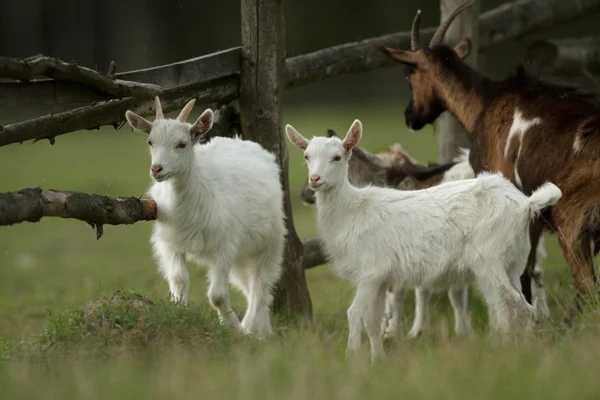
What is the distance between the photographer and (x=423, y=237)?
653 cm

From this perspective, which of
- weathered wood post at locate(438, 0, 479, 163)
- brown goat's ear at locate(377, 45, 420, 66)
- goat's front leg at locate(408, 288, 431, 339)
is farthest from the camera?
weathered wood post at locate(438, 0, 479, 163)

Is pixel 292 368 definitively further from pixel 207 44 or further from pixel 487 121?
pixel 207 44

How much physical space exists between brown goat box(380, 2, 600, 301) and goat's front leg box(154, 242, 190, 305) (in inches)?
91.9

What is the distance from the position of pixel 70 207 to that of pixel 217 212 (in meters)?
1.21

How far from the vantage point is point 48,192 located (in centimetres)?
541

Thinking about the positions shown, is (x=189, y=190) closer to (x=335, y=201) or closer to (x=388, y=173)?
(x=335, y=201)

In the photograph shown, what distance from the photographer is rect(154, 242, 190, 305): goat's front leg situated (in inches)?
256

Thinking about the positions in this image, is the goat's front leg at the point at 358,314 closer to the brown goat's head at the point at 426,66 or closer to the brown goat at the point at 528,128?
the brown goat at the point at 528,128

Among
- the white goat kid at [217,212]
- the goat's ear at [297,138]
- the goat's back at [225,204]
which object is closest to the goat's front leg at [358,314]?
the white goat kid at [217,212]

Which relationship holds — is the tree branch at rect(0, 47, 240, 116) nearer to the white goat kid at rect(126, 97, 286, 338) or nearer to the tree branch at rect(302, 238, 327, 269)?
the white goat kid at rect(126, 97, 286, 338)

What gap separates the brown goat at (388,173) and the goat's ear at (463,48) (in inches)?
36.8

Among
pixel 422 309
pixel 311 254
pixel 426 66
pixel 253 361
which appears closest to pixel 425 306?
pixel 422 309

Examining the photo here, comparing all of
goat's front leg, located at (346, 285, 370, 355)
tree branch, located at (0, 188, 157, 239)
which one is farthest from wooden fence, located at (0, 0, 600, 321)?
goat's front leg, located at (346, 285, 370, 355)

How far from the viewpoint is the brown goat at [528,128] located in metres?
6.80
